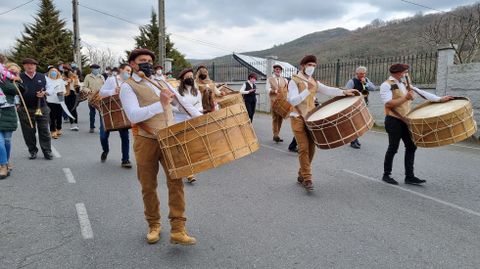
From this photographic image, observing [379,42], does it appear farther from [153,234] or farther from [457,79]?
[153,234]

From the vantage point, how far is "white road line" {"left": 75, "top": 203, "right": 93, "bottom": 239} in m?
3.95

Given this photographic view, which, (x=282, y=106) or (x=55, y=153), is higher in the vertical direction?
(x=282, y=106)

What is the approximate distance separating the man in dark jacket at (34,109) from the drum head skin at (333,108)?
501cm

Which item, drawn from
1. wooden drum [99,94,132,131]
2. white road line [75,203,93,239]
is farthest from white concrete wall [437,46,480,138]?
white road line [75,203,93,239]

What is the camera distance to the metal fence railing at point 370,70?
1279 centimetres

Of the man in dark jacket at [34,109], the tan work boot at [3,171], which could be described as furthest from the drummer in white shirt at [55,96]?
the tan work boot at [3,171]

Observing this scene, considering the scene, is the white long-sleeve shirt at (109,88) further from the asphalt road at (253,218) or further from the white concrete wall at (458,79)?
the white concrete wall at (458,79)

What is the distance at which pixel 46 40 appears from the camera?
36125 mm

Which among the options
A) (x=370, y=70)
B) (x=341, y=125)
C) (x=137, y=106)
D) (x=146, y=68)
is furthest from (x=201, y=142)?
(x=370, y=70)

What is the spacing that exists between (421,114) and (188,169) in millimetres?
3875

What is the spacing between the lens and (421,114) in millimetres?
5578

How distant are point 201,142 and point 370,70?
13.9 meters

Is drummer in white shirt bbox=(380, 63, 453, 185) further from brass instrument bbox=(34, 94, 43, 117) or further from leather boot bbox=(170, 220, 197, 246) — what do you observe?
brass instrument bbox=(34, 94, 43, 117)

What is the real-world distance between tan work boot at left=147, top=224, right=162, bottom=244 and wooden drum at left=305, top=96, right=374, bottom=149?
239 centimetres
